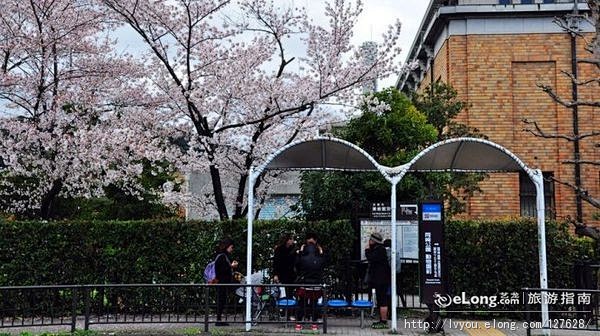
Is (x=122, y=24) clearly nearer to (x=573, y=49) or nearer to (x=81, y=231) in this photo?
(x=81, y=231)

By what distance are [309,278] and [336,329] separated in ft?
3.45

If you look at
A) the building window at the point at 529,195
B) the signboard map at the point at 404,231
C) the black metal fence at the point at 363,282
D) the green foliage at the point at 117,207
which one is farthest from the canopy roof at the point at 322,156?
the green foliage at the point at 117,207

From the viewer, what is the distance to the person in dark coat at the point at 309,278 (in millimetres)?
10617

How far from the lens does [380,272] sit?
10.8m

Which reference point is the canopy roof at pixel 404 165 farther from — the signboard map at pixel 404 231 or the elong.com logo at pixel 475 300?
the elong.com logo at pixel 475 300

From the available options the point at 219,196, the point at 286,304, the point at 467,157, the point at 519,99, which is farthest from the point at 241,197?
the point at 519,99

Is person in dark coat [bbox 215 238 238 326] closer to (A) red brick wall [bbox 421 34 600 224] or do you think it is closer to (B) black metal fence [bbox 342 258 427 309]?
(B) black metal fence [bbox 342 258 427 309]

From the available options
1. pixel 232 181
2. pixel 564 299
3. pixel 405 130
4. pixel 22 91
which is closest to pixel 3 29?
pixel 22 91

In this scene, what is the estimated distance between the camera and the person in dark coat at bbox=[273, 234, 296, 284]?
1149cm

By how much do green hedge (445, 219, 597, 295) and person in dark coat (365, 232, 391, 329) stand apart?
2.06 meters

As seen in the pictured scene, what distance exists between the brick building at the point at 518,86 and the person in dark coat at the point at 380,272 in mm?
10968

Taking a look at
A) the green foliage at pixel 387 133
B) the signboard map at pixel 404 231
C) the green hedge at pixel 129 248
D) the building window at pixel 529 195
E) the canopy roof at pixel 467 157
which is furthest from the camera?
the building window at pixel 529 195

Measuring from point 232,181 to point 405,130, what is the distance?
6353 millimetres

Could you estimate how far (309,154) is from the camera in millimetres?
11211
